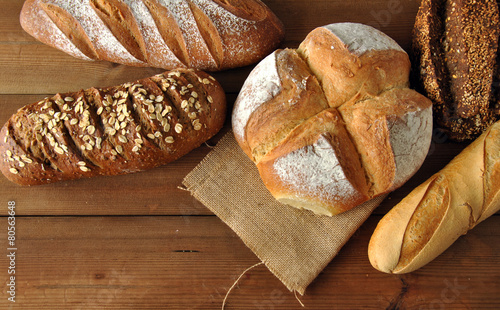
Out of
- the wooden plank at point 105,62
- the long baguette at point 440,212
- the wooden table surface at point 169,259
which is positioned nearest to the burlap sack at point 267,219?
the wooden table surface at point 169,259

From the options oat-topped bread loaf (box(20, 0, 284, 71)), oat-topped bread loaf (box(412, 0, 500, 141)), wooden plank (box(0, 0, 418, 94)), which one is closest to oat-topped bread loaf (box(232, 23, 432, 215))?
oat-topped bread loaf (box(412, 0, 500, 141))

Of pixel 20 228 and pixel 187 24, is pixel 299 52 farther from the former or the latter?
pixel 20 228

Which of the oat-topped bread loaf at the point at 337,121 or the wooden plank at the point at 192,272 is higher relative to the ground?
the oat-topped bread loaf at the point at 337,121

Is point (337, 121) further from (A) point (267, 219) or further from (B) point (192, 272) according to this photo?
(B) point (192, 272)

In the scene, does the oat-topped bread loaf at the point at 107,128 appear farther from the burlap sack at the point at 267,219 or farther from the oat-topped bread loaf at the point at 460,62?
the oat-topped bread loaf at the point at 460,62

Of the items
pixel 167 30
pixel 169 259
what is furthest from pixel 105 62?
pixel 169 259
